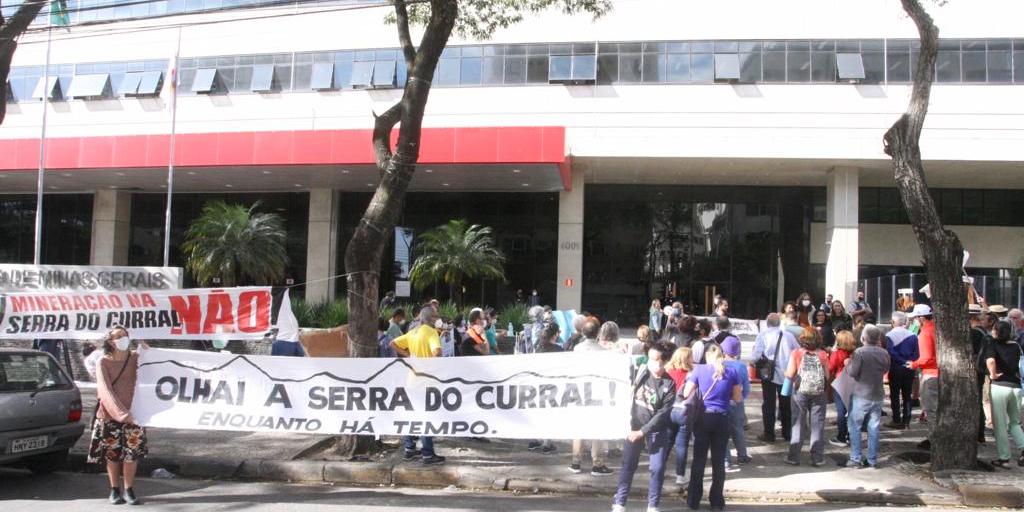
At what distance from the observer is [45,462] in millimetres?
8125

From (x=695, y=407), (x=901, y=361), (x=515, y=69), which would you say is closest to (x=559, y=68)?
(x=515, y=69)

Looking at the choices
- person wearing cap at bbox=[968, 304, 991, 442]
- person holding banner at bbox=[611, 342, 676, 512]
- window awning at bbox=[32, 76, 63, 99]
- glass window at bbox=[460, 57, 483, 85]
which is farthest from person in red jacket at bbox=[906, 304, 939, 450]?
window awning at bbox=[32, 76, 63, 99]

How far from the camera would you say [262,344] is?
15.6m

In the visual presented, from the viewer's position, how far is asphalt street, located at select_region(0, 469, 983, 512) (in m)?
7.03

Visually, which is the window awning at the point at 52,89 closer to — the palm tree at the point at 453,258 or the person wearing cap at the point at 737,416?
the palm tree at the point at 453,258

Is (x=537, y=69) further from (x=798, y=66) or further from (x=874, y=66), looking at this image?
(x=874, y=66)

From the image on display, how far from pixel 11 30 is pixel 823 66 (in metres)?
21.6

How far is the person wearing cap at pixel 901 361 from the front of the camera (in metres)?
10.5

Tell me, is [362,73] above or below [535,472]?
above

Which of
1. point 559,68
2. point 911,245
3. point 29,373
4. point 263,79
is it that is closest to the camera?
point 29,373

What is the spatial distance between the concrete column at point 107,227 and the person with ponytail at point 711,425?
28.2 m

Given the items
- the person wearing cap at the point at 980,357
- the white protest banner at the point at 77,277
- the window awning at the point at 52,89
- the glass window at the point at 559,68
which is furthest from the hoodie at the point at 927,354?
the window awning at the point at 52,89

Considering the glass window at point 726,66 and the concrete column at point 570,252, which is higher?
the glass window at point 726,66

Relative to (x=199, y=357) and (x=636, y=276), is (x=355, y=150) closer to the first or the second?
(x=636, y=276)
